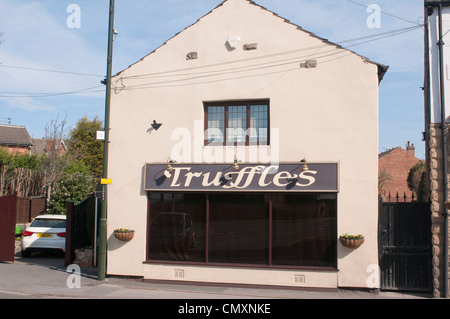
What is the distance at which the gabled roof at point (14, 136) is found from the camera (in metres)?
45.2

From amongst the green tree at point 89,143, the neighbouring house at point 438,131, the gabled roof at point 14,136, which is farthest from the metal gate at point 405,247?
the gabled roof at point 14,136

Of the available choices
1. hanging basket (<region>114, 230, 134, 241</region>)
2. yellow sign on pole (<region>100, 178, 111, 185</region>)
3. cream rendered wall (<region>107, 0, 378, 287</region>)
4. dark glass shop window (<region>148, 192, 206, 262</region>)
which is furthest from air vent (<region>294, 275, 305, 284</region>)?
yellow sign on pole (<region>100, 178, 111, 185</region>)

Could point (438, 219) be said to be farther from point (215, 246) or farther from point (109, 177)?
point (109, 177)

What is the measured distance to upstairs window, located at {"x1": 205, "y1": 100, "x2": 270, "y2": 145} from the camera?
11102 millimetres

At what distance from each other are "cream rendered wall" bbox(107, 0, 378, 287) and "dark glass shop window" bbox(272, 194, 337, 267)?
28 cm

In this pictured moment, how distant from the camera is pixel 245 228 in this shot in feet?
35.6

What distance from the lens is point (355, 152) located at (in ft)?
33.5

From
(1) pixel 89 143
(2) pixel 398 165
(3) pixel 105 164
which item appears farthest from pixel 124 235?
(2) pixel 398 165

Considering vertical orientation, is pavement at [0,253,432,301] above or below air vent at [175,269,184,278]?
below

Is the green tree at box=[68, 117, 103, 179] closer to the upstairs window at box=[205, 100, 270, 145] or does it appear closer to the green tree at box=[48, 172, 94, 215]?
the green tree at box=[48, 172, 94, 215]

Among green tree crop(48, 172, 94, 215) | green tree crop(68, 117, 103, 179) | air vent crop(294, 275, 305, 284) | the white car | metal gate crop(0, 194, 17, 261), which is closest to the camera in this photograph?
air vent crop(294, 275, 305, 284)

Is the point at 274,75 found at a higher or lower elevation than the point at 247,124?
higher

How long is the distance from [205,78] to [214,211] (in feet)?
12.0
